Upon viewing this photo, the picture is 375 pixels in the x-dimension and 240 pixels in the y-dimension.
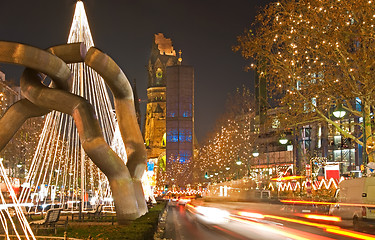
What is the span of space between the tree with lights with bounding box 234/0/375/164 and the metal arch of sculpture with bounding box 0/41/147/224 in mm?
8210

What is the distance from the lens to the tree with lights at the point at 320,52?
21.9 meters

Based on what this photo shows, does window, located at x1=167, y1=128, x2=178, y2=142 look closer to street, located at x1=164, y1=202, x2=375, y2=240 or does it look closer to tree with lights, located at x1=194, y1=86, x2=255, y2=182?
tree with lights, located at x1=194, y1=86, x2=255, y2=182

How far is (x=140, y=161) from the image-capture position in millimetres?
20984

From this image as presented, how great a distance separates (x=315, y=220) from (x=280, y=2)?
13428mm

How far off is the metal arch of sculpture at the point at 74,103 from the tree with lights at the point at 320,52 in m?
8.21

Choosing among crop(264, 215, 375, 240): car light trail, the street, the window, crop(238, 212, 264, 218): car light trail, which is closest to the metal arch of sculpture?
the street

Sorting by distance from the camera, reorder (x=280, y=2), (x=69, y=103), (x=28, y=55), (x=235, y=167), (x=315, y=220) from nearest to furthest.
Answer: (x=315, y=220)
(x=28, y=55)
(x=69, y=103)
(x=280, y=2)
(x=235, y=167)

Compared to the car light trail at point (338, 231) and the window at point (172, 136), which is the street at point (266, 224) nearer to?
the car light trail at point (338, 231)

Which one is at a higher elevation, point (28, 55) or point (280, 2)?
point (280, 2)

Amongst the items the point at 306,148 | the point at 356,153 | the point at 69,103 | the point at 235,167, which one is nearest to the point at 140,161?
the point at 69,103

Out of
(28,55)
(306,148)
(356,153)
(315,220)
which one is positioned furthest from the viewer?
(306,148)

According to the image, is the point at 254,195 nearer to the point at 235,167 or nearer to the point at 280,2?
the point at 280,2

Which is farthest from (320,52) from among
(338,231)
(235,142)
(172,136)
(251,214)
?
(172,136)

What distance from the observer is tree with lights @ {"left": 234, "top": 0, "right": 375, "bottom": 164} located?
71.7ft
